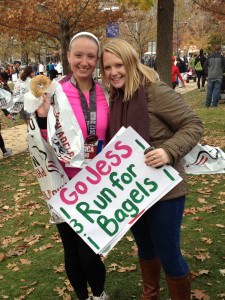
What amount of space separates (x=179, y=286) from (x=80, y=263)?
0.73 meters

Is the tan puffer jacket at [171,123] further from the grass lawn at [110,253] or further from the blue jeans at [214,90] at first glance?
the blue jeans at [214,90]

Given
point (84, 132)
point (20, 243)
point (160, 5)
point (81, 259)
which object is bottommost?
point (20, 243)

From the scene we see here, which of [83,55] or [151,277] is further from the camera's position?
[151,277]

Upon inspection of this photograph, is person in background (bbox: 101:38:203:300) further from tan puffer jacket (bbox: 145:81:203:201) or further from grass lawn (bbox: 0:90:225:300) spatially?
grass lawn (bbox: 0:90:225:300)

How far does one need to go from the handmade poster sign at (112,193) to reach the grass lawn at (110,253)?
1.12 m

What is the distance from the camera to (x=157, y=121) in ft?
8.19

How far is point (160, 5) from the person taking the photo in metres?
7.54

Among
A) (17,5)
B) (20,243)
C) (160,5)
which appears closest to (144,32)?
(17,5)

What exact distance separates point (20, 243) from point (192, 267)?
6.86 ft

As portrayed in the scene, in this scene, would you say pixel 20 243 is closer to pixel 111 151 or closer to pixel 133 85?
pixel 111 151

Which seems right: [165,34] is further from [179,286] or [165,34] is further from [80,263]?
[179,286]

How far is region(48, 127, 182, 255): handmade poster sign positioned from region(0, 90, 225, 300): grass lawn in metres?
1.12

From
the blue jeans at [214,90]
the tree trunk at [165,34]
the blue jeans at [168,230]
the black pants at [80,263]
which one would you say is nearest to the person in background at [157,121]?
the blue jeans at [168,230]

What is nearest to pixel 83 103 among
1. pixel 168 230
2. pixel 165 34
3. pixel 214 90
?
pixel 168 230
